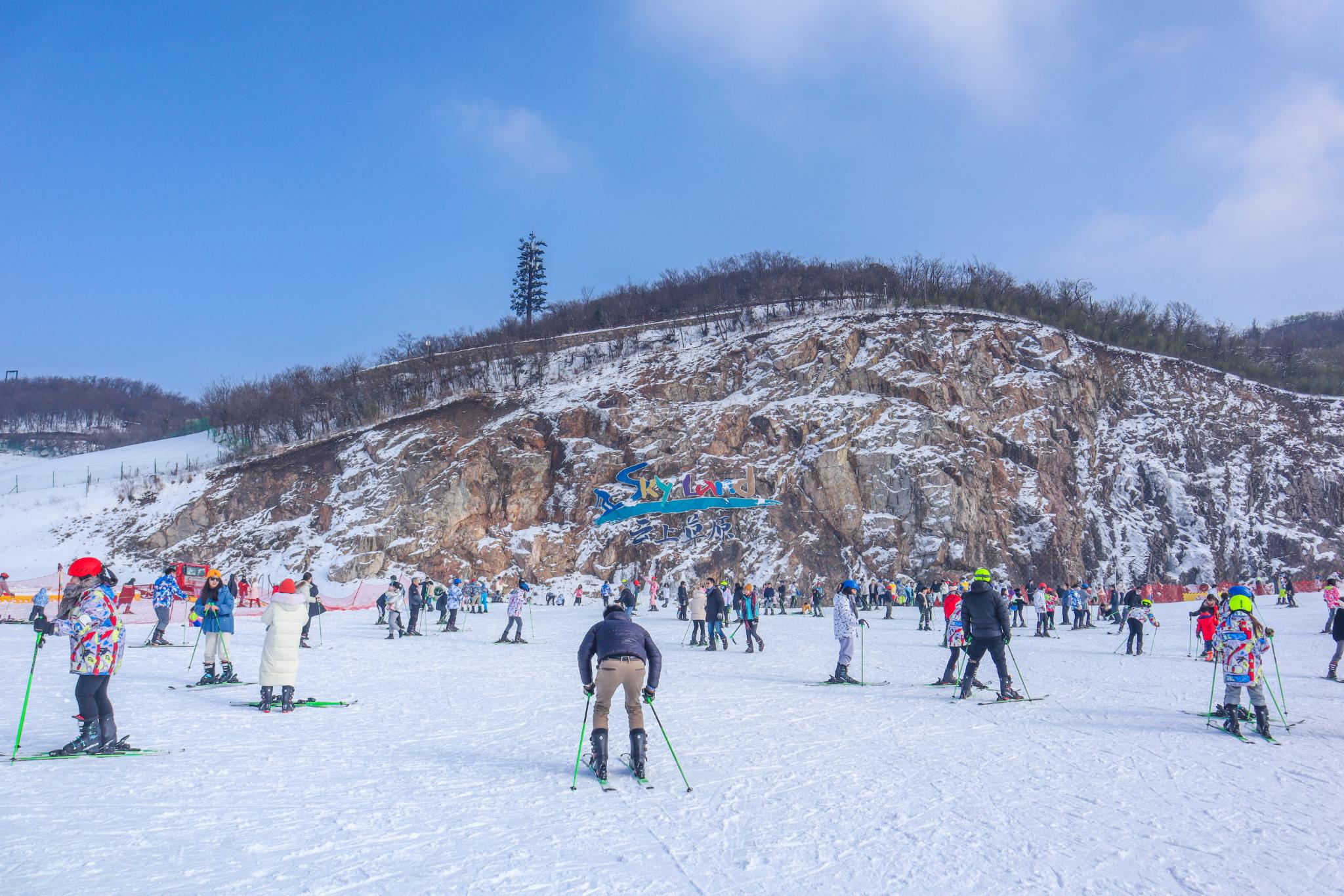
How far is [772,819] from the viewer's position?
5.65 meters

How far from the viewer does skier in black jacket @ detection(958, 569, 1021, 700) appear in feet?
34.6

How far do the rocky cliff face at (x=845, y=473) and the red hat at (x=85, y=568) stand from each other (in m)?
35.1

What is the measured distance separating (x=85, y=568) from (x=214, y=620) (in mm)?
5038

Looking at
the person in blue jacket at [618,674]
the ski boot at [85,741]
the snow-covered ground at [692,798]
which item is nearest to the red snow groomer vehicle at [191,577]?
the snow-covered ground at [692,798]

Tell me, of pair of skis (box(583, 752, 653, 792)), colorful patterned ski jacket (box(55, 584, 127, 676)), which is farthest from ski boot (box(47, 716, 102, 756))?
pair of skis (box(583, 752, 653, 792))

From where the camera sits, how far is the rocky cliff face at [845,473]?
4228cm

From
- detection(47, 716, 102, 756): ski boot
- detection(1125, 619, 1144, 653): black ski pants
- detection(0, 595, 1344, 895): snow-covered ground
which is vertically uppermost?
detection(1125, 619, 1144, 653): black ski pants

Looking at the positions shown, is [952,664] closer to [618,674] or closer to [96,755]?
[618,674]

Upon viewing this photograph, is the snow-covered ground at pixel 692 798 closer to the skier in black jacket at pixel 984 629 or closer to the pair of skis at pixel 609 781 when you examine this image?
the pair of skis at pixel 609 781

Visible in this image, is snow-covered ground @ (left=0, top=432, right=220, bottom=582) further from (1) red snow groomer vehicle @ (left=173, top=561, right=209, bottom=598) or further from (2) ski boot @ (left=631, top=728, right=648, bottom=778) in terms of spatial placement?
(2) ski boot @ (left=631, top=728, right=648, bottom=778)

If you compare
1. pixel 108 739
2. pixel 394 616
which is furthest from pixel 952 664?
pixel 394 616

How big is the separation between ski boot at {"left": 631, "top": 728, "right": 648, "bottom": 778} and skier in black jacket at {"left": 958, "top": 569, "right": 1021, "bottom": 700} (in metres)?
5.52

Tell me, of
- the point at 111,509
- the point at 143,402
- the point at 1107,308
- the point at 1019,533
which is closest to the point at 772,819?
the point at 1019,533

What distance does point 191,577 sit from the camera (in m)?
33.7
